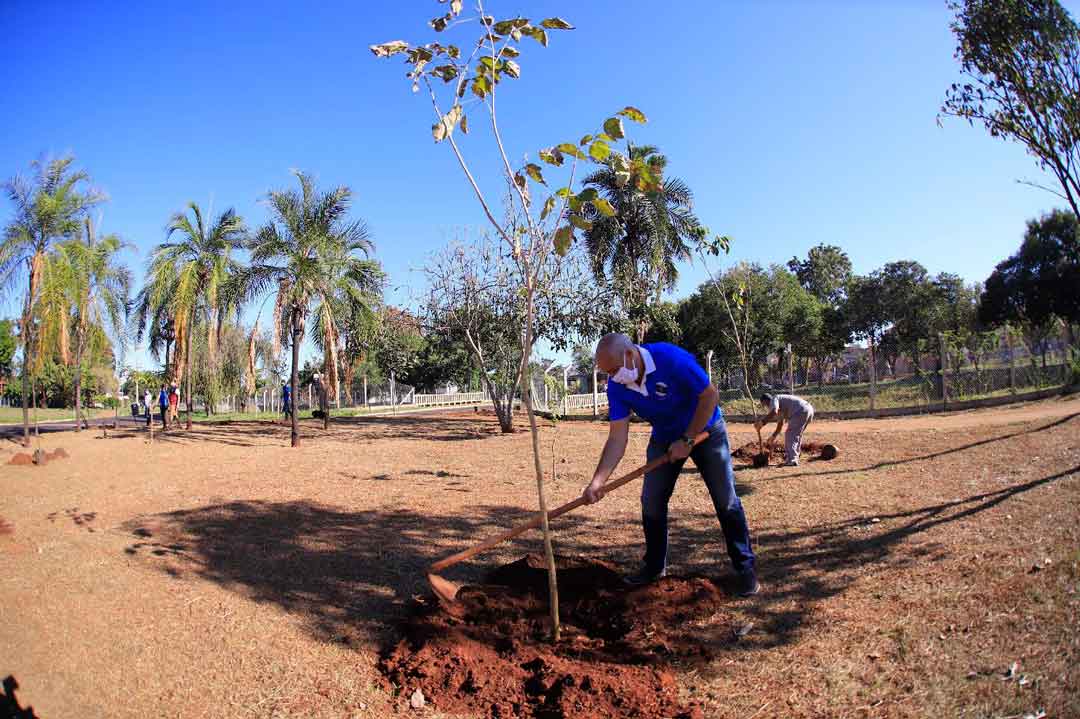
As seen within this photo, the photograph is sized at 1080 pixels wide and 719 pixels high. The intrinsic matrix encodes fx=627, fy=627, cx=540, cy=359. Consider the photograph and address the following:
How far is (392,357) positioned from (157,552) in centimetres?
3141

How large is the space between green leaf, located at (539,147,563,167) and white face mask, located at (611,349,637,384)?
47.2 inches

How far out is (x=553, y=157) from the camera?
10.7ft

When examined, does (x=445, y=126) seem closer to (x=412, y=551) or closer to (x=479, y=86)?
(x=479, y=86)

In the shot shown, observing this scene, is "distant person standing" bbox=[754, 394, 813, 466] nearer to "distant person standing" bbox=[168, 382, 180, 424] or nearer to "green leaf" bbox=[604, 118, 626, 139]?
"green leaf" bbox=[604, 118, 626, 139]

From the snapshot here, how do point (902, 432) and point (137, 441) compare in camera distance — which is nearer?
point (902, 432)

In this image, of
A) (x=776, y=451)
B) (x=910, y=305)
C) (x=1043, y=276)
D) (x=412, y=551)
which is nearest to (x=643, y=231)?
(x=776, y=451)

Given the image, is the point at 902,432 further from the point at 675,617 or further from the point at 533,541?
the point at 675,617

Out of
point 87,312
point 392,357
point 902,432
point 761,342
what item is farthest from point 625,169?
point 392,357

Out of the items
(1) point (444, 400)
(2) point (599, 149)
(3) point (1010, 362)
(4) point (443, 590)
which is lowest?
(4) point (443, 590)

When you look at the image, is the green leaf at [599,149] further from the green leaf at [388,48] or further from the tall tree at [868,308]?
the tall tree at [868,308]

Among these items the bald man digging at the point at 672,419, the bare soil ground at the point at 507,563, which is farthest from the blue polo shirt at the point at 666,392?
the bare soil ground at the point at 507,563

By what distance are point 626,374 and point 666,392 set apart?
11.4 inches

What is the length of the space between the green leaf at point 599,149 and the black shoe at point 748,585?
2.67m

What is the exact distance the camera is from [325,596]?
13.9 ft
